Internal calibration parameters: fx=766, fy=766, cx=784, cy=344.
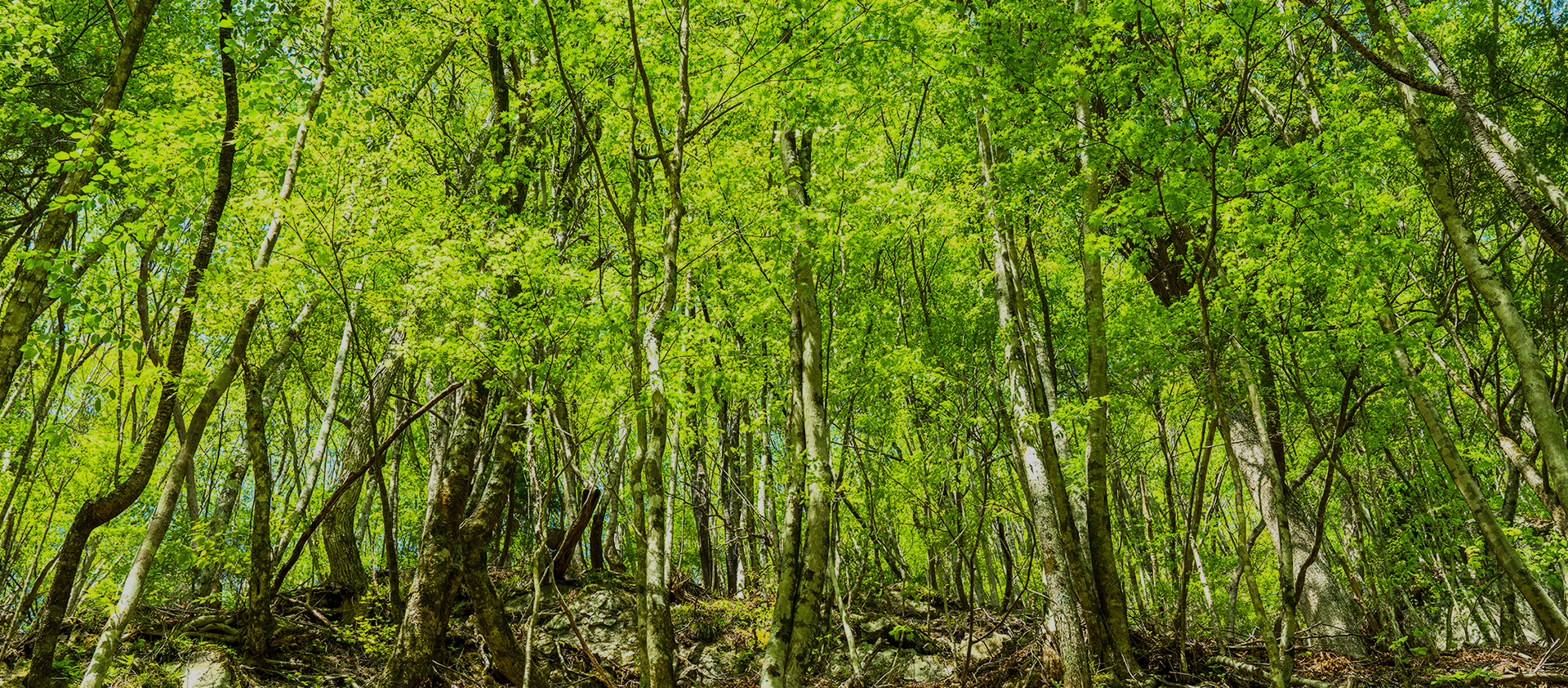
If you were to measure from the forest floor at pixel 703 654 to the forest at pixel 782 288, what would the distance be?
63 millimetres

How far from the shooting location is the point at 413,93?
365 inches

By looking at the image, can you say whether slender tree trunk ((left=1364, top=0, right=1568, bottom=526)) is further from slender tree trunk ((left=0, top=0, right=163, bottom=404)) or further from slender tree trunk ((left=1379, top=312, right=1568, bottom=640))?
slender tree trunk ((left=0, top=0, right=163, bottom=404))

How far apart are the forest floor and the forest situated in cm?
6

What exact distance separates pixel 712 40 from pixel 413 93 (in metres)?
4.55

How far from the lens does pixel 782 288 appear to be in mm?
8078

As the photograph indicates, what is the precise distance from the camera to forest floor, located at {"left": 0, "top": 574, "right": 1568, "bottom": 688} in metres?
7.09

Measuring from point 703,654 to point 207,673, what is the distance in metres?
5.10

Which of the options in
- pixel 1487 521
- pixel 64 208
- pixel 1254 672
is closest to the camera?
pixel 64 208

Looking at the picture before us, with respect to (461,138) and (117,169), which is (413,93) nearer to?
(461,138)

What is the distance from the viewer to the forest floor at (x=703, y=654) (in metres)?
7.09

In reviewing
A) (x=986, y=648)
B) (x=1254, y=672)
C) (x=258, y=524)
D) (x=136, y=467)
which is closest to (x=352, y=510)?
(x=258, y=524)

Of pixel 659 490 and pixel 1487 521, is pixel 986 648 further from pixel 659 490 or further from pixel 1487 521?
Result: pixel 659 490

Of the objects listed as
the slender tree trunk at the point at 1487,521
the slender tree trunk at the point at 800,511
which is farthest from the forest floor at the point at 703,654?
the slender tree trunk at the point at 800,511

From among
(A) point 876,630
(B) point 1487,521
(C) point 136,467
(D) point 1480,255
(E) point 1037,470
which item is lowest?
(A) point 876,630
